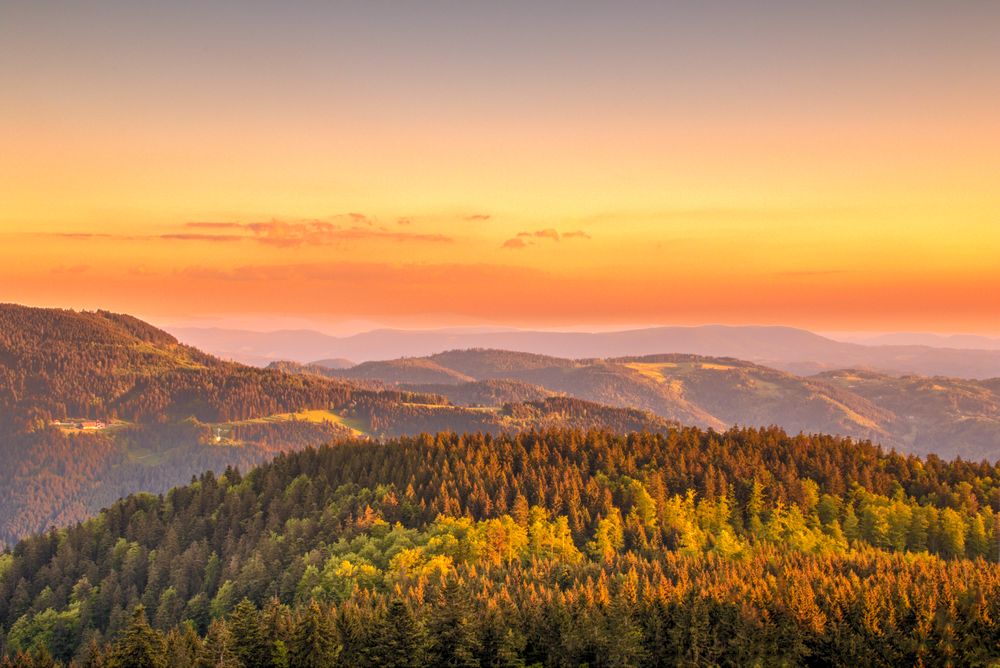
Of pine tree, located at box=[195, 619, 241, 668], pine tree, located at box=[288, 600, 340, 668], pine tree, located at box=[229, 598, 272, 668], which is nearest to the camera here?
pine tree, located at box=[195, 619, 241, 668]

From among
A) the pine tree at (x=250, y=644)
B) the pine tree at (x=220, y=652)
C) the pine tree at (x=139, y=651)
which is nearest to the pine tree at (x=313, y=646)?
the pine tree at (x=250, y=644)

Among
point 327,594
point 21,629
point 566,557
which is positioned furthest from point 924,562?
point 21,629

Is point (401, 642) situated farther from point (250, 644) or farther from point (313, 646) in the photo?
point (250, 644)

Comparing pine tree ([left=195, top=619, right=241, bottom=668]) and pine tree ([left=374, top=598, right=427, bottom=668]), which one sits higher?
pine tree ([left=374, top=598, right=427, bottom=668])

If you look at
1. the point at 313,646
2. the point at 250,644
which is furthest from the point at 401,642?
the point at 250,644

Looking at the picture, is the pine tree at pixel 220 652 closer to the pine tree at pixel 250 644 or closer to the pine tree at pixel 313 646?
the pine tree at pixel 250 644

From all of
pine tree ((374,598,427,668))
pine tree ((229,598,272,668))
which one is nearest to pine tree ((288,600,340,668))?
pine tree ((229,598,272,668))

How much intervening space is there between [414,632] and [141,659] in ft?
128

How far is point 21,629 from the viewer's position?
644 feet

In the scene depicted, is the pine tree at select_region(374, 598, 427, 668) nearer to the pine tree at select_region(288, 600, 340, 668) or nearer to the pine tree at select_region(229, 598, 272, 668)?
the pine tree at select_region(288, 600, 340, 668)

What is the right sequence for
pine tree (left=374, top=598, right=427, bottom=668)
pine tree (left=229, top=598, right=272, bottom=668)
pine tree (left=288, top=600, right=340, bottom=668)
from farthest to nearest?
1. pine tree (left=288, top=600, right=340, bottom=668)
2. pine tree (left=229, top=598, right=272, bottom=668)
3. pine tree (left=374, top=598, right=427, bottom=668)

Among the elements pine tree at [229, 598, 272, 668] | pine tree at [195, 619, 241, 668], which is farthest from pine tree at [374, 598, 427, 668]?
pine tree at [195, 619, 241, 668]

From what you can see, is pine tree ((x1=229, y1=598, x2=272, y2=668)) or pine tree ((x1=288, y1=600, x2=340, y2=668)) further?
pine tree ((x1=288, y1=600, x2=340, y2=668))

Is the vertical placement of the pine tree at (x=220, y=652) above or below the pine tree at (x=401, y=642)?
below
